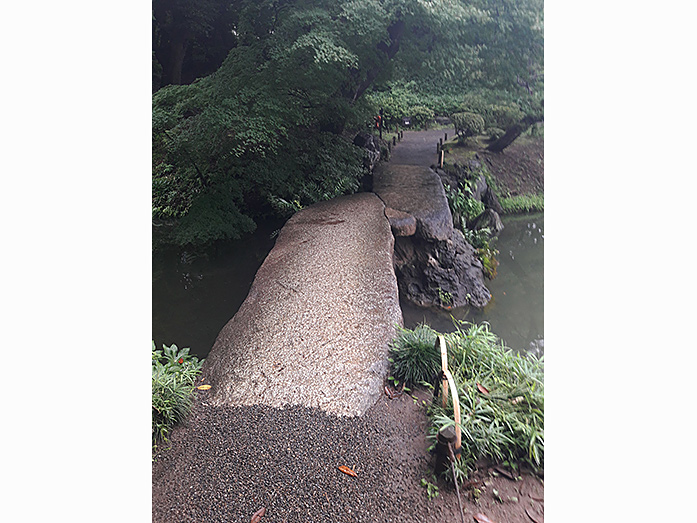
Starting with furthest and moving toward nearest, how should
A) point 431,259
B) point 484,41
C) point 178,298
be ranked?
point 431,259 < point 178,298 < point 484,41

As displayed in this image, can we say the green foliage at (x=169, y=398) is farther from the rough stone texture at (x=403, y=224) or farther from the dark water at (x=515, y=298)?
the rough stone texture at (x=403, y=224)

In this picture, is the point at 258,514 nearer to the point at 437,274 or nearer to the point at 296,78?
the point at 437,274

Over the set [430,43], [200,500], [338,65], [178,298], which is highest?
[430,43]

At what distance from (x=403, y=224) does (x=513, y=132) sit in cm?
116

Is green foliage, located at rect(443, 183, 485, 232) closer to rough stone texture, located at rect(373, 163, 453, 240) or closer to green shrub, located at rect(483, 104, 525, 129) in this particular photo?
rough stone texture, located at rect(373, 163, 453, 240)

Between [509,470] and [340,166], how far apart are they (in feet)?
9.47

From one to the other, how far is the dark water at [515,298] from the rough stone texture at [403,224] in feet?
2.14

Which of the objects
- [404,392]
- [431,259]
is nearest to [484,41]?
[431,259]

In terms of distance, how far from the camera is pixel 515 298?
3732mm

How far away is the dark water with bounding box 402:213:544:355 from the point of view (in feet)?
10.6

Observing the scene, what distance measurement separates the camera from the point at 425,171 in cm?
404
